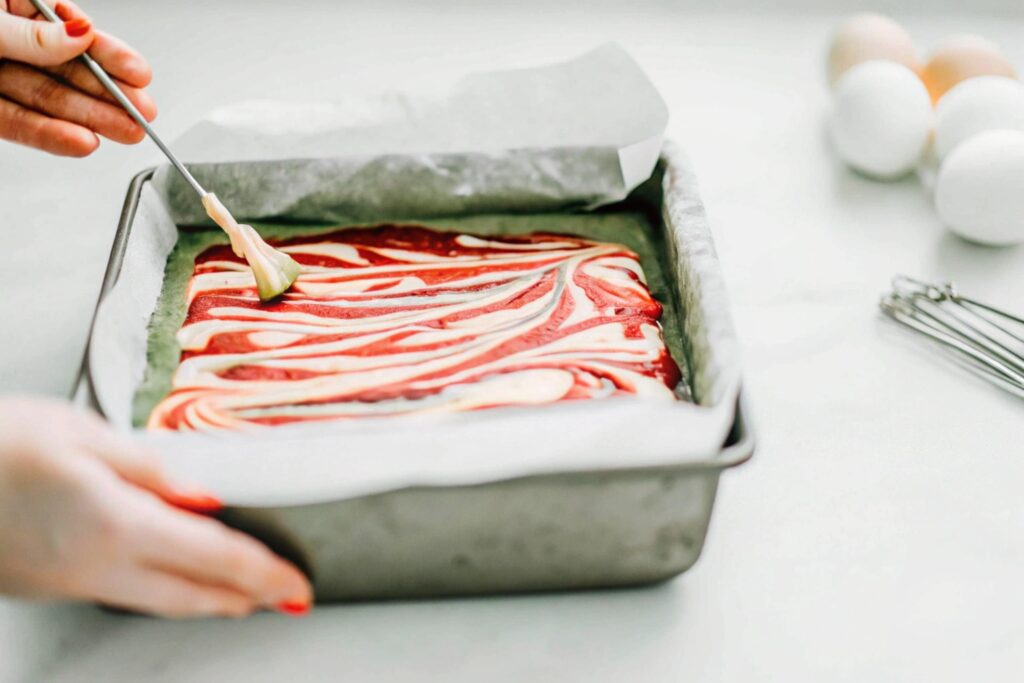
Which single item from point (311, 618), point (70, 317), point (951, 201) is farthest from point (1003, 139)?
point (70, 317)

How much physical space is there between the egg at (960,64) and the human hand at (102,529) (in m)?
1.33

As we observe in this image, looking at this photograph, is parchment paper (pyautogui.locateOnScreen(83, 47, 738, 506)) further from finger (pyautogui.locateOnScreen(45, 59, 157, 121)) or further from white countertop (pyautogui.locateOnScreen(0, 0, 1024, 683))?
white countertop (pyautogui.locateOnScreen(0, 0, 1024, 683))

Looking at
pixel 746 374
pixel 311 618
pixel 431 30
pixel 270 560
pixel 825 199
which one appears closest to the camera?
pixel 270 560

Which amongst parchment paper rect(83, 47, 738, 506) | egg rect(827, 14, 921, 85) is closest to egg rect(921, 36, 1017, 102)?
egg rect(827, 14, 921, 85)

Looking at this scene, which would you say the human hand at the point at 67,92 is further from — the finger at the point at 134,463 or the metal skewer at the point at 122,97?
the finger at the point at 134,463

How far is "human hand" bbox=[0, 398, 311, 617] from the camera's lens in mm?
656

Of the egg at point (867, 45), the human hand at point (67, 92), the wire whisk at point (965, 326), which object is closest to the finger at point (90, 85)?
the human hand at point (67, 92)

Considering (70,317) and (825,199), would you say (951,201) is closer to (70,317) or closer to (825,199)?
(825,199)

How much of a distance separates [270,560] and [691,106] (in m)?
1.26

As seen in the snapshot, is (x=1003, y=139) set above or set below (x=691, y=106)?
above

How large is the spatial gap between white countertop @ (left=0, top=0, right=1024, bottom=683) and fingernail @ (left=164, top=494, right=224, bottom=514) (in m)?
A: 0.19

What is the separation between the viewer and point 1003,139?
128 centimetres

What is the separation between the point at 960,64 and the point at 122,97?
124 centimetres

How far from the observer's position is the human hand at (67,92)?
Result: 1125 mm
